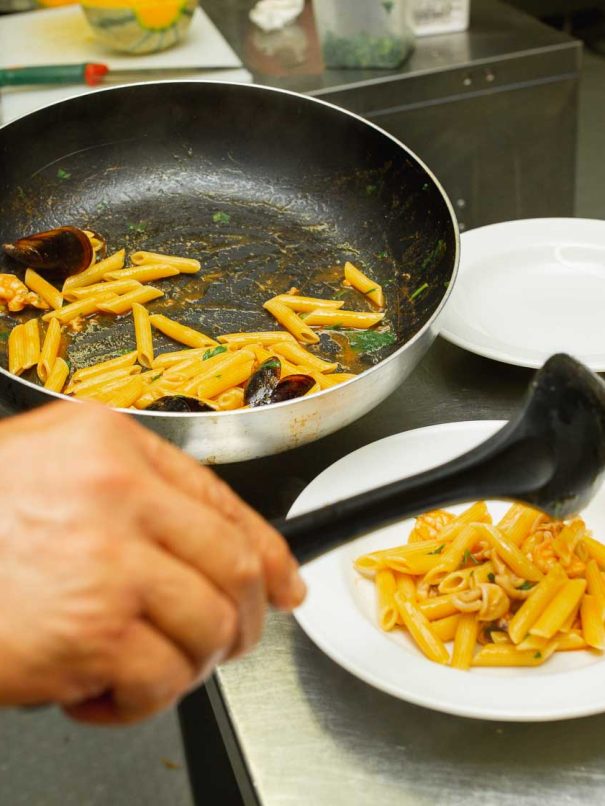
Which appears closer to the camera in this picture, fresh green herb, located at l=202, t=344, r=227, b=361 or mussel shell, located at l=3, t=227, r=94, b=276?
fresh green herb, located at l=202, t=344, r=227, b=361

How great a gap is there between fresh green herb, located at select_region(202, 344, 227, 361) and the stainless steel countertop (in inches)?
14.5

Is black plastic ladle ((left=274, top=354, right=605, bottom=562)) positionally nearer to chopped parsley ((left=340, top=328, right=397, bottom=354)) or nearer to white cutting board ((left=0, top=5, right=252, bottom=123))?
chopped parsley ((left=340, top=328, right=397, bottom=354))

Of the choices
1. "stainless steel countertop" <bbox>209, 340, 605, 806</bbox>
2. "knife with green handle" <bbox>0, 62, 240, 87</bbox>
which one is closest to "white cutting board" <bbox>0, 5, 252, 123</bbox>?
"knife with green handle" <bbox>0, 62, 240, 87</bbox>

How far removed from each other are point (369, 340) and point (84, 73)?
1.20m

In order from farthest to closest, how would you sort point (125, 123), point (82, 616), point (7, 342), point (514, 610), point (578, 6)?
point (578, 6) → point (125, 123) → point (7, 342) → point (514, 610) → point (82, 616)

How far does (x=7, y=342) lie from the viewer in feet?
4.30

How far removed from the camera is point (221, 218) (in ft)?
5.18

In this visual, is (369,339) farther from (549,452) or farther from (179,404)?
(549,452)

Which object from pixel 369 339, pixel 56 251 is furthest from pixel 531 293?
pixel 56 251

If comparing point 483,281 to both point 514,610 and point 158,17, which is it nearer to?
point 514,610

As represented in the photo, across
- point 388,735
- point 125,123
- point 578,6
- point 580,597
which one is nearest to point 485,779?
point 388,735

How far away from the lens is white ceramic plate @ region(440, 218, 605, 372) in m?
1.31

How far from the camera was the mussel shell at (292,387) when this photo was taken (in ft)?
3.74

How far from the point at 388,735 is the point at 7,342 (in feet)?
2.40
